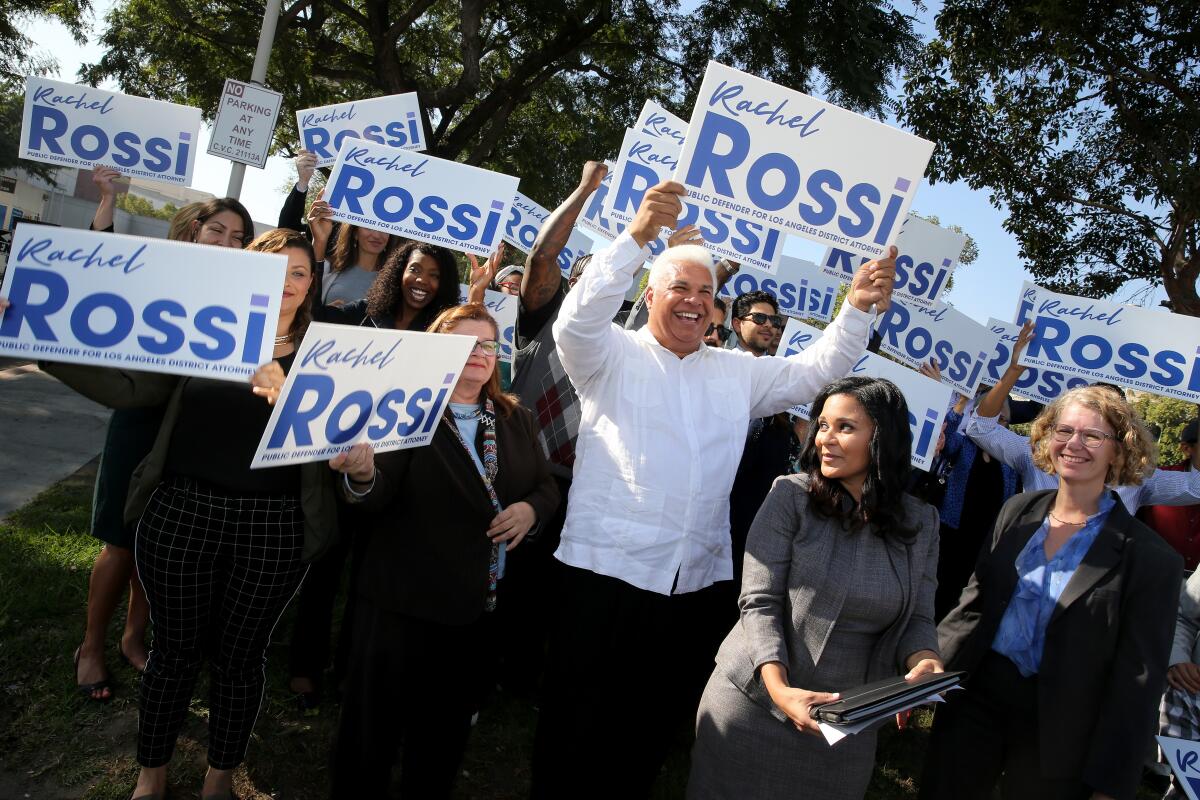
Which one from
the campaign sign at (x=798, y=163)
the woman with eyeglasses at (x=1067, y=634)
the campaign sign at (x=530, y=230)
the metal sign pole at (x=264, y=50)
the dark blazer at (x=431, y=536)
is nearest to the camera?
the woman with eyeglasses at (x=1067, y=634)

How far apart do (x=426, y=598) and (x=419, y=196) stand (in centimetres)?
285

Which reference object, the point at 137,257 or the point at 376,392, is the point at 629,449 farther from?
the point at 137,257

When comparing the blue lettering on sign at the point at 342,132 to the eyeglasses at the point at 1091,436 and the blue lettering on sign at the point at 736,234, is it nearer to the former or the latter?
the blue lettering on sign at the point at 736,234

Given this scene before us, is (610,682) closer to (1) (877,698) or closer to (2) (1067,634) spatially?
(1) (877,698)

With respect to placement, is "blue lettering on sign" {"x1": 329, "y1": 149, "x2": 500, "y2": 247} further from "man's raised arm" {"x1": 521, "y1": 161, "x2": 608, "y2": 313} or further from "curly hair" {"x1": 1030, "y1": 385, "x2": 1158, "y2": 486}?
"curly hair" {"x1": 1030, "y1": 385, "x2": 1158, "y2": 486}

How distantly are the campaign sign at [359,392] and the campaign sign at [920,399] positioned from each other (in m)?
2.38

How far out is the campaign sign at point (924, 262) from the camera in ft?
17.8

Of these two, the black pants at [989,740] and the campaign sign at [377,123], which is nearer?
the black pants at [989,740]

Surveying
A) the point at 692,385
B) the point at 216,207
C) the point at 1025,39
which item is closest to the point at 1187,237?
the point at 1025,39

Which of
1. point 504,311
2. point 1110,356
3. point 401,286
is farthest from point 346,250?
point 1110,356

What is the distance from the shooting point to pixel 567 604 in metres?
2.85

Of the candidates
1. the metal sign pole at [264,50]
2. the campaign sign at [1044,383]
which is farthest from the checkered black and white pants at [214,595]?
the metal sign pole at [264,50]

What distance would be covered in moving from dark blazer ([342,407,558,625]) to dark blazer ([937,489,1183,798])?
1.88 m

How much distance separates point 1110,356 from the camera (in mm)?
4734
